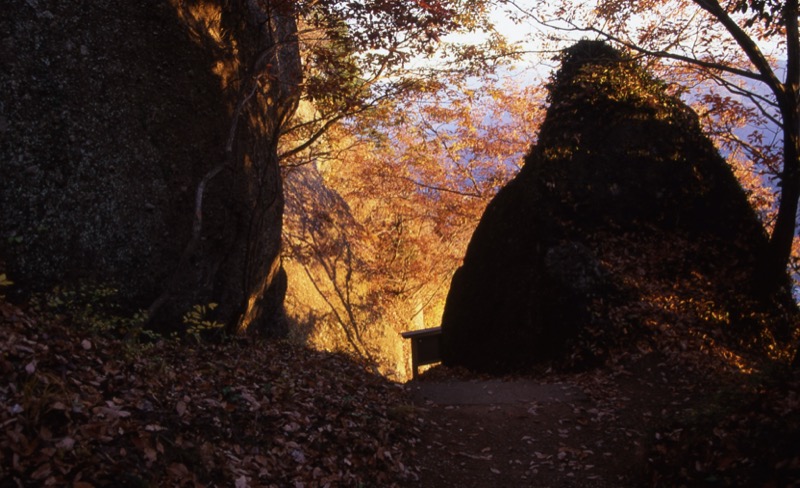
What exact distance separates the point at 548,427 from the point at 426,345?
18.7 ft

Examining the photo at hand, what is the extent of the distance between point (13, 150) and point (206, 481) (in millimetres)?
4137

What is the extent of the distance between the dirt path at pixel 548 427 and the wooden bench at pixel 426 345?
125 inches

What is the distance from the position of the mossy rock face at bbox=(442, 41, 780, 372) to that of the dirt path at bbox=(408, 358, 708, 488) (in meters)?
1.40

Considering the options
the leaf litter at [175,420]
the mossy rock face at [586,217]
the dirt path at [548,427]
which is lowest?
the dirt path at [548,427]

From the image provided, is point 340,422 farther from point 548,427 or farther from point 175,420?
point 548,427

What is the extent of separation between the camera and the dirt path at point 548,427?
240 inches

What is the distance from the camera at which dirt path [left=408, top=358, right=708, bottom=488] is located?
6094 mm

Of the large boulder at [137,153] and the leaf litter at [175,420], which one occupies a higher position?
the large boulder at [137,153]

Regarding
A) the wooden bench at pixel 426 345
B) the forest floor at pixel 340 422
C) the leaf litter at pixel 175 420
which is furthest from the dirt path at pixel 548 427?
the wooden bench at pixel 426 345

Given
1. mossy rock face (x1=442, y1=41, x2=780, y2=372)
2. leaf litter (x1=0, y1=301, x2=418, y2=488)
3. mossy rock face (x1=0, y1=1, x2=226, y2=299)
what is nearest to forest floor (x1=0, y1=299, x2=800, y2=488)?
leaf litter (x1=0, y1=301, x2=418, y2=488)

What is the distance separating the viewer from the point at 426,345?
12.9 metres

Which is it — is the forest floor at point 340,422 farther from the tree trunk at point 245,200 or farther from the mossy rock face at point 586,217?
the mossy rock face at point 586,217

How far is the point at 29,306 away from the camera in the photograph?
5.79 meters

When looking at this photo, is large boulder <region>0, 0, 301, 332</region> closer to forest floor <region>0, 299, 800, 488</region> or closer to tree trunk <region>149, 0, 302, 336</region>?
tree trunk <region>149, 0, 302, 336</region>
